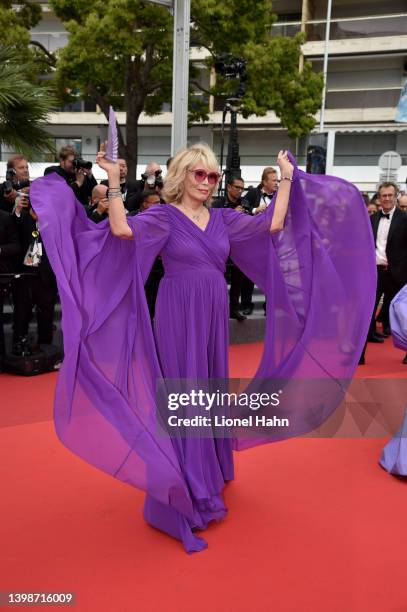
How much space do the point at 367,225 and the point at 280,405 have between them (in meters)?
1.15

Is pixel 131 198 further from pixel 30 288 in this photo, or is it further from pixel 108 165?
pixel 108 165

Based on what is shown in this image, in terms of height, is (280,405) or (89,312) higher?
(89,312)

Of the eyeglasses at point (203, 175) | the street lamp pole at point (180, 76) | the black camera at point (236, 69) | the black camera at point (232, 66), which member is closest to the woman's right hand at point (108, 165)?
the eyeglasses at point (203, 175)

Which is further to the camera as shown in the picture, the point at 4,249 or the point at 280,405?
the point at 4,249

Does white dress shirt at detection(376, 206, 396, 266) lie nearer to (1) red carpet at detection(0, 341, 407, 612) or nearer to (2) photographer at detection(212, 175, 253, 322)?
(2) photographer at detection(212, 175, 253, 322)

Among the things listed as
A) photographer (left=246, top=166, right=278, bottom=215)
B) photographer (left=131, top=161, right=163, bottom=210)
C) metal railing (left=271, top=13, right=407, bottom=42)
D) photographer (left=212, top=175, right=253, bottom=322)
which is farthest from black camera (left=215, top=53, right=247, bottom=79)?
metal railing (left=271, top=13, right=407, bottom=42)

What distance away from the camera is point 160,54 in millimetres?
15086

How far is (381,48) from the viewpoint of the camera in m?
25.6

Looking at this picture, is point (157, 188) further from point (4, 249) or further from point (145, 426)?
point (145, 426)

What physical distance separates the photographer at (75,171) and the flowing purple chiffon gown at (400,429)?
3.89 metres

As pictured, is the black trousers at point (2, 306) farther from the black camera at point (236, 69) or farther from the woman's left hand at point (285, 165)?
the black camera at point (236, 69)

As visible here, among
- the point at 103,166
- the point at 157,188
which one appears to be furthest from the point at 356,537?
the point at 157,188

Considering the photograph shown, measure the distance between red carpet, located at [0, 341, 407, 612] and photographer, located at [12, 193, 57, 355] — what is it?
1870 millimetres

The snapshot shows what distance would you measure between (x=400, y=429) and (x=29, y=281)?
3725mm
